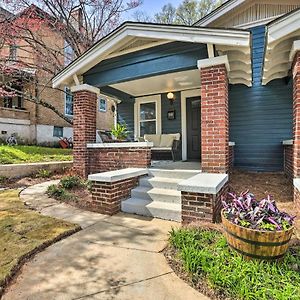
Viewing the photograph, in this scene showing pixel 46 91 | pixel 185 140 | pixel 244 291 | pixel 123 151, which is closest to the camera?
pixel 244 291

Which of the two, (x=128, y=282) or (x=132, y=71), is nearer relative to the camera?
(x=128, y=282)

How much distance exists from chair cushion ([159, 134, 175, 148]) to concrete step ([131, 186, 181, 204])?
10.5 feet

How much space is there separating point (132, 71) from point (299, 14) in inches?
138

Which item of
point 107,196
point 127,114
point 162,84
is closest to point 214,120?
point 107,196

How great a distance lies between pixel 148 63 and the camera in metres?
5.62

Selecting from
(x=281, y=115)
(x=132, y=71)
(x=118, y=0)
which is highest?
(x=118, y=0)

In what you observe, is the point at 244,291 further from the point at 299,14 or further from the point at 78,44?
the point at 78,44

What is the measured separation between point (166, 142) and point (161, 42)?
3502 millimetres

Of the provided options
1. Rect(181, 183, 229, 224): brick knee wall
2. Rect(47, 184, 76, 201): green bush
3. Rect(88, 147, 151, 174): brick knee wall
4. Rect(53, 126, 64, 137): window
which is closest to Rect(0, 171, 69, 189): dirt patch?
Rect(47, 184, 76, 201): green bush

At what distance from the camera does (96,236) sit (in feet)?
11.0

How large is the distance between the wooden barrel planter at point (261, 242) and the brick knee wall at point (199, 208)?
108 centimetres

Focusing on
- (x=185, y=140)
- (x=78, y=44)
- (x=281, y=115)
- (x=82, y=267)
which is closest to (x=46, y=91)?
(x=78, y=44)

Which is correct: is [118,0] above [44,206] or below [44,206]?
above

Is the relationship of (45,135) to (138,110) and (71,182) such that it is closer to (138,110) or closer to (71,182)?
(138,110)
